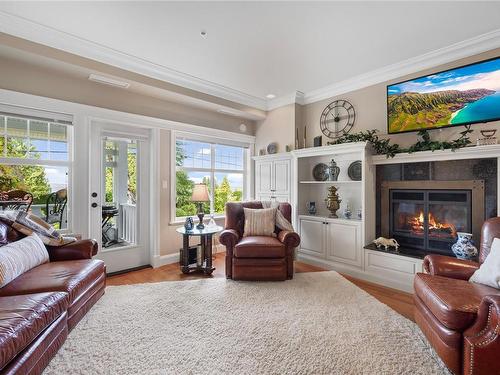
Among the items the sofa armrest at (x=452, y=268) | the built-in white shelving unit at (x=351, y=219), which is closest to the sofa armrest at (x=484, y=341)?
the sofa armrest at (x=452, y=268)

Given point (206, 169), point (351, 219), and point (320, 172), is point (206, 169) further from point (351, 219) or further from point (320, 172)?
point (351, 219)

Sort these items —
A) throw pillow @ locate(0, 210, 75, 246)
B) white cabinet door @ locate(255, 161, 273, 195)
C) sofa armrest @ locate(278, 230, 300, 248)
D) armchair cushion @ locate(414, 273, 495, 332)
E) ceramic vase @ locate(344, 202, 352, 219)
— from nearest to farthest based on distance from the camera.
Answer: armchair cushion @ locate(414, 273, 495, 332)
throw pillow @ locate(0, 210, 75, 246)
sofa armrest @ locate(278, 230, 300, 248)
ceramic vase @ locate(344, 202, 352, 219)
white cabinet door @ locate(255, 161, 273, 195)

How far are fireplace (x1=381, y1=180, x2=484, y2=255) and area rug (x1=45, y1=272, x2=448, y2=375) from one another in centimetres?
113

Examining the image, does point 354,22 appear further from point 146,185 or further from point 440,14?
point 146,185

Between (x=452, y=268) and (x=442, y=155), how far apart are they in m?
1.31

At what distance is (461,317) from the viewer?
1522mm

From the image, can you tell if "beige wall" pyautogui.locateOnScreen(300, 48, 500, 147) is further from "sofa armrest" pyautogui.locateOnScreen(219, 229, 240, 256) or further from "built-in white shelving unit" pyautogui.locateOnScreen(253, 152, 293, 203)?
"sofa armrest" pyautogui.locateOnScreen(219, 229, 240, 256)

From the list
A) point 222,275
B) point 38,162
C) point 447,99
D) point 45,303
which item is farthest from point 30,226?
point 447,99

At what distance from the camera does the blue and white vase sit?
258cm

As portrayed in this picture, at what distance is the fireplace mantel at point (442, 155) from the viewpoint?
2.52 m

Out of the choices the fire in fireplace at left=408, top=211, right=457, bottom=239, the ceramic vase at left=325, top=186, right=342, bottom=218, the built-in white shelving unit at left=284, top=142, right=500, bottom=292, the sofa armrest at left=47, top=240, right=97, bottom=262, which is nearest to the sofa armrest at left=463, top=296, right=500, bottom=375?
the built-in white shelving unit at left=284, top=142, right=500, bottom=292

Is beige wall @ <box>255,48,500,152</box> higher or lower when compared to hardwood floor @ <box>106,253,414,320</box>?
higher

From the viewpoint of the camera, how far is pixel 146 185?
3.84 meters

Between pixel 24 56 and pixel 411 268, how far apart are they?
15.6 ft
